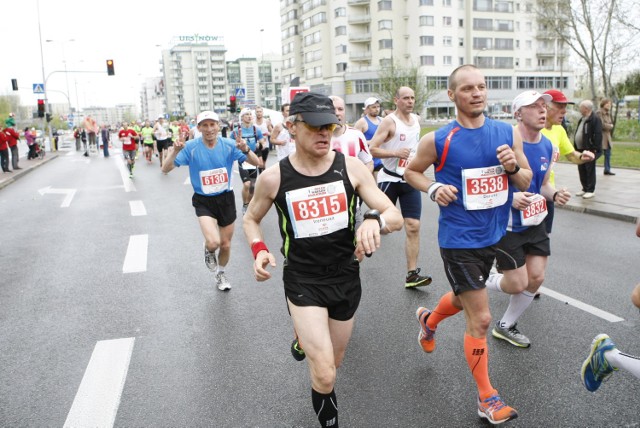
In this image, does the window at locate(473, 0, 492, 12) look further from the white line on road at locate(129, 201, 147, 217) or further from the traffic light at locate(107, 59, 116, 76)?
the white line on road at locate(129, 201, 147, 217)

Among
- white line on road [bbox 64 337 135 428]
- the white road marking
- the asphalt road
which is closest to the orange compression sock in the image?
the asphalt road

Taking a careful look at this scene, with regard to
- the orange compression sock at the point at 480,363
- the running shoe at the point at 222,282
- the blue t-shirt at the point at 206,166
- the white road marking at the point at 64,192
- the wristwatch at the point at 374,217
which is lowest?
the running shoe at the point at 222,282

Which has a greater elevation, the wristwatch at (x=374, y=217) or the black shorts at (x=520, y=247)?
the wristwatch at (x=374, y=217)

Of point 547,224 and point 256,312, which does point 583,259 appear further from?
point 256,312

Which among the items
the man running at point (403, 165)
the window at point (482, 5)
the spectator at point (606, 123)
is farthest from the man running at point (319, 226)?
the window at point (482, 5)

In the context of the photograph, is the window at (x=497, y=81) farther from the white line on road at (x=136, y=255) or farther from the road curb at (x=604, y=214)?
the white line on road at (x=136, y=255)

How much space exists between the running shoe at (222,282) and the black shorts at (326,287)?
3.26 meters

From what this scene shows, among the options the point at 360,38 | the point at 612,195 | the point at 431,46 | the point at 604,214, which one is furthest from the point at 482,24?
the point at 604,214

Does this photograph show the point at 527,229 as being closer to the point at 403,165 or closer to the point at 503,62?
the point at 403,165

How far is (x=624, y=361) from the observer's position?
308cm

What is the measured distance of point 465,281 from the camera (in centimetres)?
347

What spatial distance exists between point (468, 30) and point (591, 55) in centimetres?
5170

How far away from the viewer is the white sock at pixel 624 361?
303 centimetres

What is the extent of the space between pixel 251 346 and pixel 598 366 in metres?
2.65
